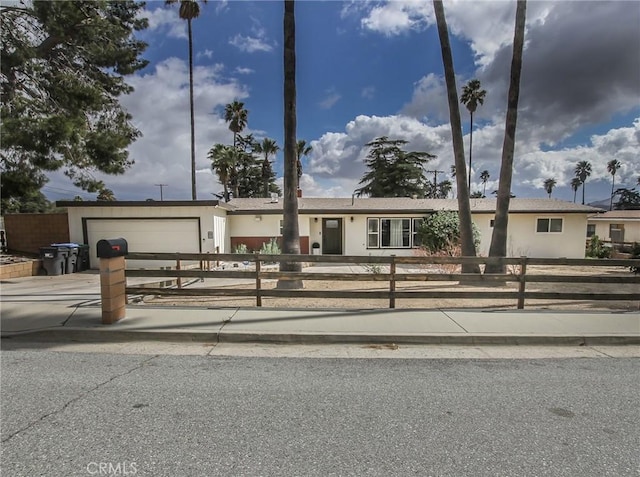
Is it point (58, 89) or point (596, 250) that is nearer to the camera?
point (58, 89)

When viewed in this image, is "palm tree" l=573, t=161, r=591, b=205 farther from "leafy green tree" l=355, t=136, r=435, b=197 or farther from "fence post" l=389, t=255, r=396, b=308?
"fence post" l=389, t=255, r=396, b=308

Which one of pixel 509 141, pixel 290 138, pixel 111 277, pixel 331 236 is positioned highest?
pixel 509 141

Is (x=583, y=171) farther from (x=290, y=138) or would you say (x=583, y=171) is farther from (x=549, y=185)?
(x=290, y=138)

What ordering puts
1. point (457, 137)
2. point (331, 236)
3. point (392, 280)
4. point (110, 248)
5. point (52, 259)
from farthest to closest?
point (331, 236) → point (52, 259) → point (457, 137) → point (392, 280) → point (110, 248)

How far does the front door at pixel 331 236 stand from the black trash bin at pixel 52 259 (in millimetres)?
11756

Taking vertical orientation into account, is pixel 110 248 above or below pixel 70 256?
above

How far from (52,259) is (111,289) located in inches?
400

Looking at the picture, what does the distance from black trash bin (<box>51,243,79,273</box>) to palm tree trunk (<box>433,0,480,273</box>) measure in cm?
1496

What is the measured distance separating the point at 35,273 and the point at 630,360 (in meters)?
17.2

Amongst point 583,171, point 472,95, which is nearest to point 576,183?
point 583,171

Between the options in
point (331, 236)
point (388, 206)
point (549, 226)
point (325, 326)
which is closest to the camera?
point (325, 326)

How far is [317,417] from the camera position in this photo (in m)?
3.01

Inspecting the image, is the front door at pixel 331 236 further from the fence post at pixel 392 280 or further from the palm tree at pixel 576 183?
the palm tree at pixel 576 183

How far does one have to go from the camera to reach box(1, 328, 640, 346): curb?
199 inches
